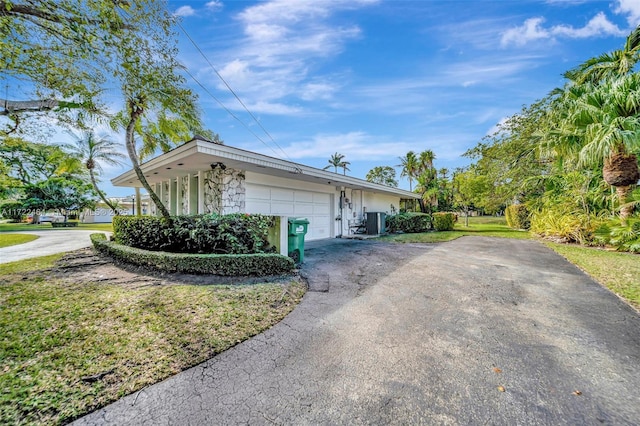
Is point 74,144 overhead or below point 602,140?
overhead

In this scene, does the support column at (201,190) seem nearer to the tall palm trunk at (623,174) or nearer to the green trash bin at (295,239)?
the green trash bin at (295,239)

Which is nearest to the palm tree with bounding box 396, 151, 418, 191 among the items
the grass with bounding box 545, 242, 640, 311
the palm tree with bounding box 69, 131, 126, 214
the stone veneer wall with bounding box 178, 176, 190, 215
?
the grass with bounding box 545, 242, 640, 311

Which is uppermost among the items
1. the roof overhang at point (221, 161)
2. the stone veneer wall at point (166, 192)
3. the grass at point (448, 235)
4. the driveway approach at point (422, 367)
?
the roof overhang at point (221, 161)

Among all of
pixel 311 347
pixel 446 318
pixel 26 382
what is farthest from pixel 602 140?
pixel 26 382

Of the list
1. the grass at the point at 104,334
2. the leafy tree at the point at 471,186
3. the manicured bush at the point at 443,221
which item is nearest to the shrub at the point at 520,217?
the leafy tree at the point at 471,186

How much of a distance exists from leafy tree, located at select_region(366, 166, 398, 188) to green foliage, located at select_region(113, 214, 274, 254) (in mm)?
40322

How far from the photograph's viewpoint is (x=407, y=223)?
15.8m

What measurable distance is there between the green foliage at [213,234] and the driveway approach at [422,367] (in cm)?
229

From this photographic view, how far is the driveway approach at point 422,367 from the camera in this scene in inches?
69.3

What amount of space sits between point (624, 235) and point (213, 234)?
12.0m

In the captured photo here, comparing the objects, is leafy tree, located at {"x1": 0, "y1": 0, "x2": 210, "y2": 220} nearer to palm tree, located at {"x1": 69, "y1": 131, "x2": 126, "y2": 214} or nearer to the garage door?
the garage door

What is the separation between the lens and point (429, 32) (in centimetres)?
745

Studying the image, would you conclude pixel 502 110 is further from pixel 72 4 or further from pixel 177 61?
pixel 72 4

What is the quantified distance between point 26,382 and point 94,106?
7.26 m
